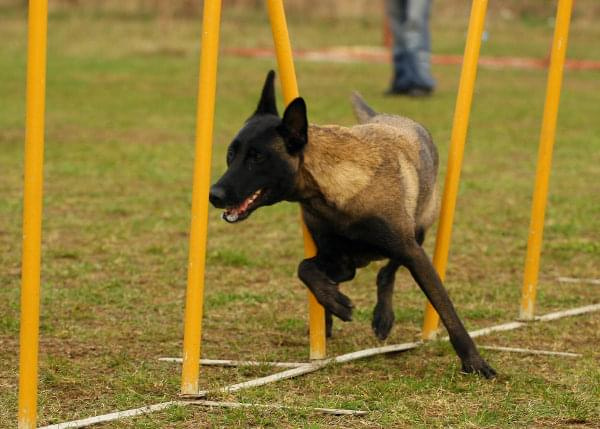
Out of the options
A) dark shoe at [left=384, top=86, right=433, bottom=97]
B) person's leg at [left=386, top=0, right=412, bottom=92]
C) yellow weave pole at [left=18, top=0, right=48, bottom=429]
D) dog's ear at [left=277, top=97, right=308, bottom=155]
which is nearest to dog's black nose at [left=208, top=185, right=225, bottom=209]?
dog's ear at [left=277, top=97, right=308, bottom=155]

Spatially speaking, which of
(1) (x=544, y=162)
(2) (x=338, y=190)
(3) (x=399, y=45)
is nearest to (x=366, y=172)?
(2) (x=338, y=190)

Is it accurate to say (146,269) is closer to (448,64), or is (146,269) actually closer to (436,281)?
(436,281)

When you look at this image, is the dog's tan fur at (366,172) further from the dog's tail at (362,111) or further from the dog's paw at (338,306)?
the dog's tail at (362,111)

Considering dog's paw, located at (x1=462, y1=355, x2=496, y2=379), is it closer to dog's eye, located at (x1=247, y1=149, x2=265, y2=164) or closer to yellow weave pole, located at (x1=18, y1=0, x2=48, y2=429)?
dog's eye, located at (x1=247, y1=149, x2=265, y2=164)

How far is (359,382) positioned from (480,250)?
133 inches

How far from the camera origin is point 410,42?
17672mm

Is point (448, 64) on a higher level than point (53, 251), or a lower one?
higher

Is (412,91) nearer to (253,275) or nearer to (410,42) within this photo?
(410,42)

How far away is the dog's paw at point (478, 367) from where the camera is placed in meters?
5.58

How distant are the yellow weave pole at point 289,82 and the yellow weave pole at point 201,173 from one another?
601 millimetres

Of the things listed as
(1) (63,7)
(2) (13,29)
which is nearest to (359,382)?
(2) (13,29)

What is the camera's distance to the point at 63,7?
2945cm

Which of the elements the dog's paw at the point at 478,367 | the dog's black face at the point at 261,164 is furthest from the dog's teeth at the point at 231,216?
the dog's paw at the point at 478,367

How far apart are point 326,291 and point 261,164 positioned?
773mm
